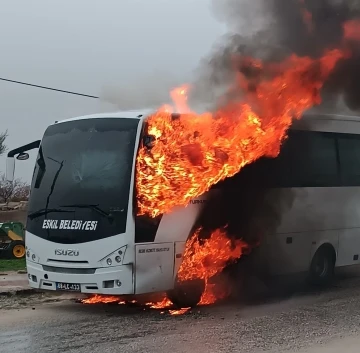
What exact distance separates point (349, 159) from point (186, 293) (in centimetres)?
494

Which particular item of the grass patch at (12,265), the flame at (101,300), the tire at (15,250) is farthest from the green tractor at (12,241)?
the flame at (101,300)

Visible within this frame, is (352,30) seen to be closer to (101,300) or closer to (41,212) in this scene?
(41,212)

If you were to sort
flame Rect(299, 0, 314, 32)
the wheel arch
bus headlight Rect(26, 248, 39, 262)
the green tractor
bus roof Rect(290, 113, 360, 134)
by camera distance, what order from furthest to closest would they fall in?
the green tractor < the wheel arch < bus roof Rect(290, 113, 360, 134) < flame Rect(299, 0, 314, 32) < bus headlight Rect(26, 248, 39, 262)

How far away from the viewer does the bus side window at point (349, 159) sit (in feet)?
40.9

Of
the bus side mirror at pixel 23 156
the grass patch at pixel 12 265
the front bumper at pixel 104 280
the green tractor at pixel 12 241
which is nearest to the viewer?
the front bumper at pixel 104 280

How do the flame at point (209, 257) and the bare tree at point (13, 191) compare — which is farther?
the bare tree at point (13, 191)

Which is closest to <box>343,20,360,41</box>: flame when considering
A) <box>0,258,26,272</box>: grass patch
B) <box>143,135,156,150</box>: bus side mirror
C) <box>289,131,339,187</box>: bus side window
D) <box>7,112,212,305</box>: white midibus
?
<box>289,131,339,187</box>: bus side window

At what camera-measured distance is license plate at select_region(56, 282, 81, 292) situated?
361 inches

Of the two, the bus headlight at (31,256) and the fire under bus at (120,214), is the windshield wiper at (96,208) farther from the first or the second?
the bus headlight at (31,256)

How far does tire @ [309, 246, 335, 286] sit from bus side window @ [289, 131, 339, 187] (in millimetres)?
1295

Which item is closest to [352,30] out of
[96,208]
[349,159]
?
[349,159]

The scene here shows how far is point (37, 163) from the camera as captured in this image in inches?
398

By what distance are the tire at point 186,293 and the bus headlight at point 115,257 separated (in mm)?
1009

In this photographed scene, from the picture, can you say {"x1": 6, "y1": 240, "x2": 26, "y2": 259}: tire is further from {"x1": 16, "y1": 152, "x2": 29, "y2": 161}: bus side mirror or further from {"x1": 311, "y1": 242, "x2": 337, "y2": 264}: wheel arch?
{"x1": 311, "y1": 242, "x2": 337, "y2": 264}: wheel arch
